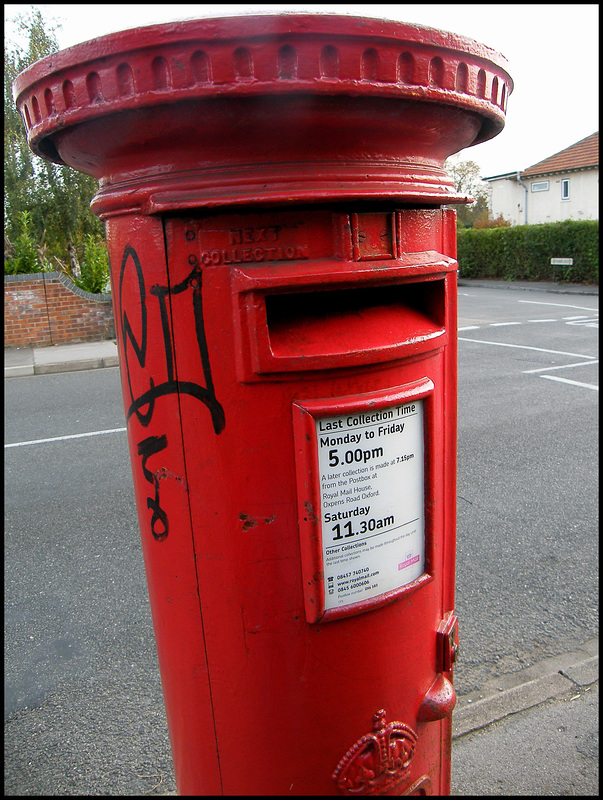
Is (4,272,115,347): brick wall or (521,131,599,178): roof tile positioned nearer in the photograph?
(4,272,115,347): brick wall

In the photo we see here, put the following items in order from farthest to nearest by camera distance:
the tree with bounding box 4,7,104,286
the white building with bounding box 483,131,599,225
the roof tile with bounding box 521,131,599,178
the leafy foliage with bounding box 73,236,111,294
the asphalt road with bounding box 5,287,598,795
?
the white building with bounding box 483,131,599,225
the roof tile with bounding box 521,131,599,178
the tree with bounding box 4,7,104,286
the leafy foliage with bounding box 73,236,111,294
the asphalt road with bounding box 5,287,598,795

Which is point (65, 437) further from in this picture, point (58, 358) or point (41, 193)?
point (41, 193)

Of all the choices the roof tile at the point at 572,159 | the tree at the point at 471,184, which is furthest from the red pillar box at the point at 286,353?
the tree at the point at 471,184

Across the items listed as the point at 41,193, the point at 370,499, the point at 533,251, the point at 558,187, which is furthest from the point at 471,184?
the point at 370,499

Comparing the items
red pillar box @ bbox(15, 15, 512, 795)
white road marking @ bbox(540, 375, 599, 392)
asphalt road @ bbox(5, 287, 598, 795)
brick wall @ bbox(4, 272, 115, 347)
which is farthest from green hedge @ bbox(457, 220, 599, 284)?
red pillar box @ bbox(15, 15, 512, 795)

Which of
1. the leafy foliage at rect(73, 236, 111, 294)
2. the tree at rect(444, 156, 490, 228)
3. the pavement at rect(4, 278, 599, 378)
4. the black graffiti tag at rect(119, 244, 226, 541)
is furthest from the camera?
the tree at rect(444, 156, 490, 228)

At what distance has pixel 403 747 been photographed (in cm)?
137

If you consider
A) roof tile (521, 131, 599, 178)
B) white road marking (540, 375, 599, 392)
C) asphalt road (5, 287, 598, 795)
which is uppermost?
roof tile (521, 131, 599, 178)

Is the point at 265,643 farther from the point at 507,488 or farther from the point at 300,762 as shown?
the point at 507,488

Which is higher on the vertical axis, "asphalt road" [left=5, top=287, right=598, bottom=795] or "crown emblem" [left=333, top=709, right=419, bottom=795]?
"crown emblem" [left=333, top=709, right=419, bottom=795]

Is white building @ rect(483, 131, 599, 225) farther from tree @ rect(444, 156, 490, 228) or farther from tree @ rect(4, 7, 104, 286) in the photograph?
tree @ rect(4, 7, 104, 286)

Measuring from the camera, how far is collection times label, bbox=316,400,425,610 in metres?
1.16

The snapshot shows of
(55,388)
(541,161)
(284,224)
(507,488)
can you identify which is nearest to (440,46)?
(284,224)

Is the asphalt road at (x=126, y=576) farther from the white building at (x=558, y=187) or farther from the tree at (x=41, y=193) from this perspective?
the white building at (x=558, y=187)
